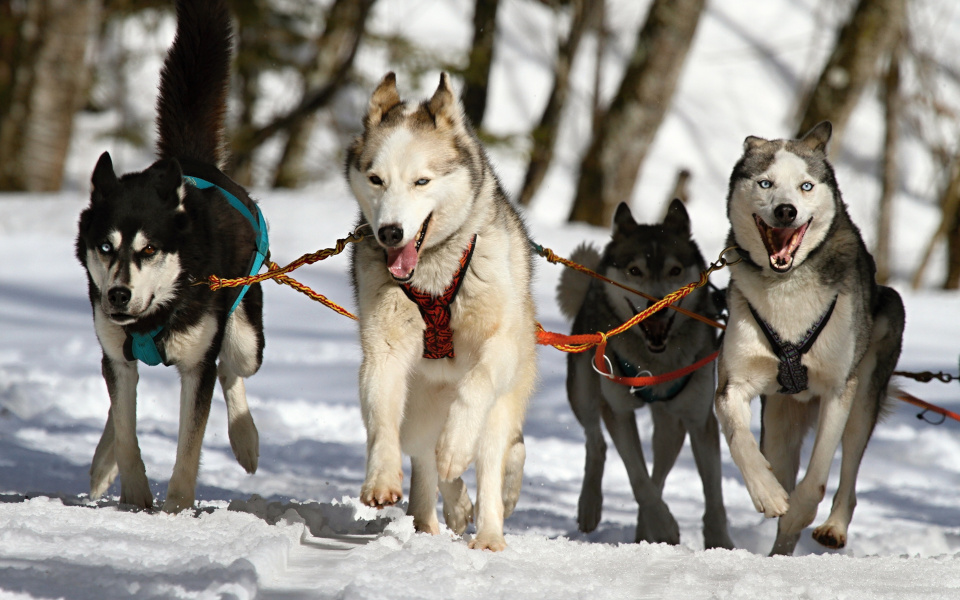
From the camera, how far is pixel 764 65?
3133cm

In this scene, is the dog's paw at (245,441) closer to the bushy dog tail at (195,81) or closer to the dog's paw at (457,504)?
the dog's paw at (457,504)

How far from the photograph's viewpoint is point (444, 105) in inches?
136

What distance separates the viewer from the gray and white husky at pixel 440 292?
3.20 metres

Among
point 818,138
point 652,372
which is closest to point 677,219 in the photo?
point 652,372

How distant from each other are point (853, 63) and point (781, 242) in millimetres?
8185

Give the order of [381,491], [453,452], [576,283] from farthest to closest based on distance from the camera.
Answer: [576,283] < [453,452] < [381,491]

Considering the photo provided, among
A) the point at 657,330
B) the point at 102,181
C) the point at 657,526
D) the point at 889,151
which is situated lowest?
the point at 657,526

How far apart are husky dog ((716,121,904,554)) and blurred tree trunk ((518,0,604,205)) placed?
10.7 meters

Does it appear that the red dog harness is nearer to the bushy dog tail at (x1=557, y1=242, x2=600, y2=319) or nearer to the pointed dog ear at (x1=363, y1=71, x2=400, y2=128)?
the pointed dog ear at (x1=363, y1=71, x2=400, y2=128)

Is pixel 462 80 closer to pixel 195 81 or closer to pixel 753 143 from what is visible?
pixel 195 81

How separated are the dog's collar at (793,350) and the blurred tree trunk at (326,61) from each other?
12.3 metres

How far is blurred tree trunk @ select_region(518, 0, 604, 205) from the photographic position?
48.5ft

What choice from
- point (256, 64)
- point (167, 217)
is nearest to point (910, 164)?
point (256, 64)

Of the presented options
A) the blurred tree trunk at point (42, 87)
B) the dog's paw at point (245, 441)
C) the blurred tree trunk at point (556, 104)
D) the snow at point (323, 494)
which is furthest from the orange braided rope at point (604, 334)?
the blurred tree trunk at point (42, 87)
